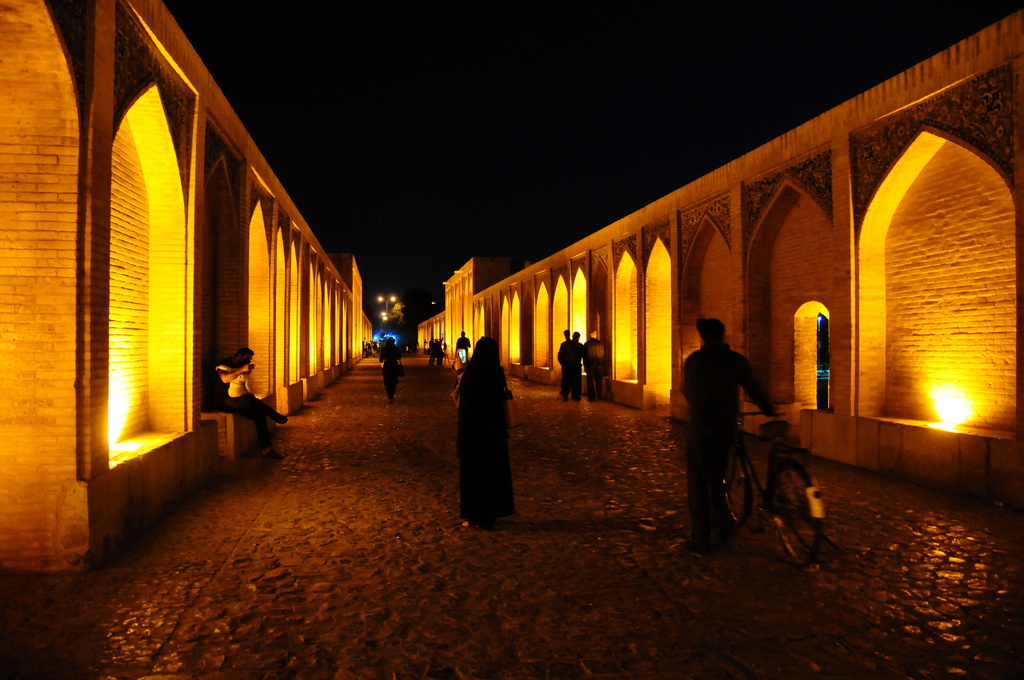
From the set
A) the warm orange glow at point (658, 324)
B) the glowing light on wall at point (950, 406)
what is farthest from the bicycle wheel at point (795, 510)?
the warm orange glow at point (658, 324)

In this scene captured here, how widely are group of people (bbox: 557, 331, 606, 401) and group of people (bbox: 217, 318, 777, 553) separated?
750 centimetres

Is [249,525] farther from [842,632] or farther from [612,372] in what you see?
[612,372]

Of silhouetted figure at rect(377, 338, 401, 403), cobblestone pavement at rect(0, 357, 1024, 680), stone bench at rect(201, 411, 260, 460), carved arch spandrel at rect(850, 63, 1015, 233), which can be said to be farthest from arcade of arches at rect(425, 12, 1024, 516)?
stone bench at rect(201, 411, 260, 460)

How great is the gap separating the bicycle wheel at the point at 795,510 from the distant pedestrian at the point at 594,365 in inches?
392

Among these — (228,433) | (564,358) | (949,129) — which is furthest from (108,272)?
(564,358)

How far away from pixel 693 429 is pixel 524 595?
1423 millimetres

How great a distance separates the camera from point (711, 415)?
4.19 metres

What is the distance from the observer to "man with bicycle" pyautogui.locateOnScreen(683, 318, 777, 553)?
419cm

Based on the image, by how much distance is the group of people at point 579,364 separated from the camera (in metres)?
14.2

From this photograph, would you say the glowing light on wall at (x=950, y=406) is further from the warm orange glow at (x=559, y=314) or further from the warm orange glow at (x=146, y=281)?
the warm orange glow at (x=559, y=314)

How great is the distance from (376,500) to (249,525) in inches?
41.4

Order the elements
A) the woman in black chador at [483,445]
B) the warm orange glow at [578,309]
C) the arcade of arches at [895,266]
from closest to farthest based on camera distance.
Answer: the woman in black chador at [483,445], the arcade of arches at [895,266], the warm orange glow at [578,309]

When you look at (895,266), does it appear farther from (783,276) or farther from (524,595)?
(524,595)

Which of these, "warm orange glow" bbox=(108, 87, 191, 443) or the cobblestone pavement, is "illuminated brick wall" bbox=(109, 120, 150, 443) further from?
the cobblestone pavement
